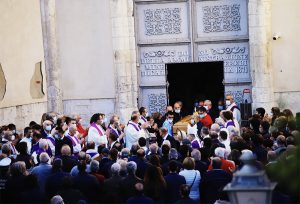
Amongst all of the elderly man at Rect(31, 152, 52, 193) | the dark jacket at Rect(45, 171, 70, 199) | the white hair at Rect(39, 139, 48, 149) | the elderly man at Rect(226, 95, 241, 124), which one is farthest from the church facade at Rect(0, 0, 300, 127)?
the dark jacket at Rect(45, 171, 70, 199)

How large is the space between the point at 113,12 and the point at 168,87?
301cm

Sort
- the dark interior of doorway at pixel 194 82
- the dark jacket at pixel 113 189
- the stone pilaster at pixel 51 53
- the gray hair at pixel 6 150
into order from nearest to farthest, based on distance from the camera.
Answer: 1. the dark jacket at pixel 113 189
2. the gray hair at pixel 6 150
3. the stone pilaster at pixel 51 53
4. the dark interior of doorway at pixel 194 82

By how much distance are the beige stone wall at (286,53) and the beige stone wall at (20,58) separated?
6100 millimetres

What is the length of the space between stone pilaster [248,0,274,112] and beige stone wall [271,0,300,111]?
163 mm

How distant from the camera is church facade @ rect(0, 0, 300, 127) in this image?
72.5 feet

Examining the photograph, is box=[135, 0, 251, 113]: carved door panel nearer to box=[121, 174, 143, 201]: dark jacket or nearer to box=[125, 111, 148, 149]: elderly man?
box=[125, 111, 148, 149]: elderly man

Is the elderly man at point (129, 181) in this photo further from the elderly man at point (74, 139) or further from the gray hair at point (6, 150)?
the elderly man at point (74, 139)

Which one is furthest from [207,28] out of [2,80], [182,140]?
[182,140]

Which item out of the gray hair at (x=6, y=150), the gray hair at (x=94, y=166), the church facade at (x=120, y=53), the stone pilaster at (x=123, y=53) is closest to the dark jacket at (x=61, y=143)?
the gray hair at (x=6, y=150)

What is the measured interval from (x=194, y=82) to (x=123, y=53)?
4.89 meters

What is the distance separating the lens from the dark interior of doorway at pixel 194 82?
84.2 ft

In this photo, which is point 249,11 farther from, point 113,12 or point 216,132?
point 216,132

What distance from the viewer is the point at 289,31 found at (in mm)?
21594

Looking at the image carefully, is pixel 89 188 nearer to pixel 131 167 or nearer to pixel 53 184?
pixel 53 184
